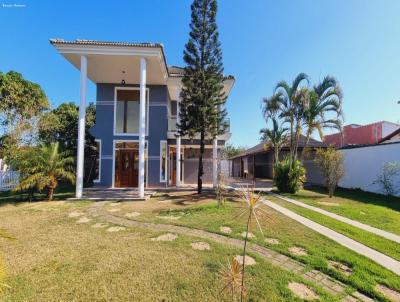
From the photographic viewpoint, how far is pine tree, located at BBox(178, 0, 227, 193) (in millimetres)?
11023

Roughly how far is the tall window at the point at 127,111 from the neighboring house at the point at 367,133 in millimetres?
18343

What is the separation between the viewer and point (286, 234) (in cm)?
526

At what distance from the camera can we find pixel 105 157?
1347cm

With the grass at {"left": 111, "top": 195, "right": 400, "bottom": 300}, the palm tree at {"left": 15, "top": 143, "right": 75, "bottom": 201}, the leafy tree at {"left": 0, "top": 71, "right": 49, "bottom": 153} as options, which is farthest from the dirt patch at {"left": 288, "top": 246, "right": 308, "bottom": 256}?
the leafy tree at {"left": 0, "top": 71, "right": 49, "bottom": 153}

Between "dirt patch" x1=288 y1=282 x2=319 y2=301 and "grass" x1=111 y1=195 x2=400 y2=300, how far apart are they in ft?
2.37

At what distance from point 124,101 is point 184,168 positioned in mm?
6460

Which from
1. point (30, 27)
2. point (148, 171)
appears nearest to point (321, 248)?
point (148, 171)

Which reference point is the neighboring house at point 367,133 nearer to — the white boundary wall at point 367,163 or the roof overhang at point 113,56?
the white boundary wall at point 367,163

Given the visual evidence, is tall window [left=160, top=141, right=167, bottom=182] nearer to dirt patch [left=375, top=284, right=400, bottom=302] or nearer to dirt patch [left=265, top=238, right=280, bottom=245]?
dirt patch [left=265, top=238, right=280, bottom=245]

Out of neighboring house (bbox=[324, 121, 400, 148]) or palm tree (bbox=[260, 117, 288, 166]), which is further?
neighboring house (bbox=[324, 121, 400, 148])

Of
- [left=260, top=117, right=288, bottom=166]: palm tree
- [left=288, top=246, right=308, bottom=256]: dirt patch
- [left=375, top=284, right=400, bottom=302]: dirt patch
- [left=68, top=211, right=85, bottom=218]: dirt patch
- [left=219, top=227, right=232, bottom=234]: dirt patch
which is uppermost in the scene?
[left=260, top=117, right=288, bottom=166]: palm tree

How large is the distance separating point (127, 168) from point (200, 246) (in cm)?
1047

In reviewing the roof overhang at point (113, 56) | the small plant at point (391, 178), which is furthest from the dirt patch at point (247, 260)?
the small plant at point (391, 178)

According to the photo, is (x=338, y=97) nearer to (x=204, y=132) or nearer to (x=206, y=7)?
(x=204, y=132)
